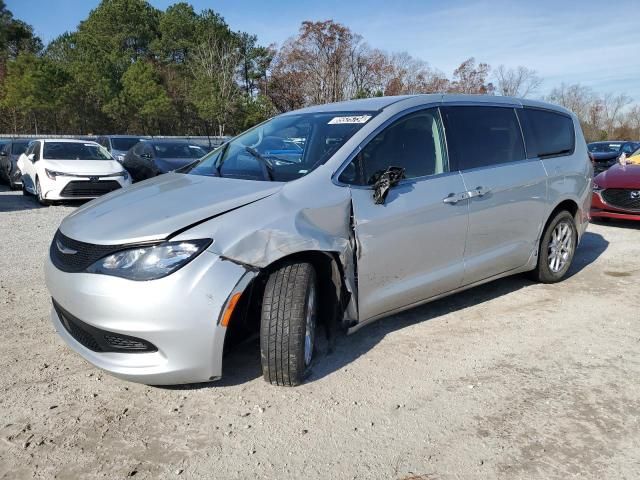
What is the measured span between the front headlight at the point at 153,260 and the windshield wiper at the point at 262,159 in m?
0.84

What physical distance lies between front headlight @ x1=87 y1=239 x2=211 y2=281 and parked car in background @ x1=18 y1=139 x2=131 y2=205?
8.70m

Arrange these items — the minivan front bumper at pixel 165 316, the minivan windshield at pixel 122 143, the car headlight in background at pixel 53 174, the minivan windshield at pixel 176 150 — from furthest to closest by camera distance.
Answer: the minivan windshield at pixel 122 143 < the minivan windshield at pixel 176 150 < the car headlight in background at pixel 53 174 < the minivan front bumper at pixel 165 316

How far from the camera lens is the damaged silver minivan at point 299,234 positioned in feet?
8.84

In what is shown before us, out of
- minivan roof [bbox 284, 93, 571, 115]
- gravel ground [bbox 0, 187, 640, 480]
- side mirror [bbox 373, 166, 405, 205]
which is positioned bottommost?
gravel ground [bbox 0, 187, 640, 480]

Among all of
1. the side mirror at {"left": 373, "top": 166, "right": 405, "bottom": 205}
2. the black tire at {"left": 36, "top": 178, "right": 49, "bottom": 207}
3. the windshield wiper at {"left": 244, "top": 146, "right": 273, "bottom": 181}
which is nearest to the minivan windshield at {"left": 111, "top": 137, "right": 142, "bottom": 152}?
the black tire at {"left": 36, "top": 178, "right": 49, "bottom": 207}

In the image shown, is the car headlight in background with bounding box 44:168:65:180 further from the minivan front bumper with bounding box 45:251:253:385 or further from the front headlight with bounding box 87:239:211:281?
the front headlight with bounding box 87:239:211:281

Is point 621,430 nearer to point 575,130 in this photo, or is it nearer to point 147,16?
point 575,130

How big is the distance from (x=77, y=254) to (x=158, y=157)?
10808mm

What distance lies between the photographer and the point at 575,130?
5410 millimetres

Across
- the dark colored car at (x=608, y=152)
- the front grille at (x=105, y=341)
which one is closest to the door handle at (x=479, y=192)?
the front grille at (x=105, y=341)

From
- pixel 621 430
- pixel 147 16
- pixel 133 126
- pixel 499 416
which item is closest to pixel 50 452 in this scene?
pixel 499 416

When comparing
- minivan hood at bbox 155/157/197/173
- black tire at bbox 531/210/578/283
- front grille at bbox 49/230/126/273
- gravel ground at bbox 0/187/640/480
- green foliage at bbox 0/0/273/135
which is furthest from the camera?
green foliage at bbox 0/0/273/135

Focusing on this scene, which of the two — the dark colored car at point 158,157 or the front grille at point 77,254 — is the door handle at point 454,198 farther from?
the dark colored car at point 158,157

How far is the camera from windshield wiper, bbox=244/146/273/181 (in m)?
3.41
